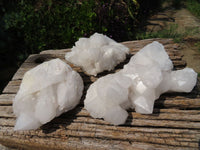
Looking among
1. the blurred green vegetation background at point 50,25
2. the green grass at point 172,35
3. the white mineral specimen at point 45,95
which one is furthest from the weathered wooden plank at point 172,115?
the green grass at point 172,35

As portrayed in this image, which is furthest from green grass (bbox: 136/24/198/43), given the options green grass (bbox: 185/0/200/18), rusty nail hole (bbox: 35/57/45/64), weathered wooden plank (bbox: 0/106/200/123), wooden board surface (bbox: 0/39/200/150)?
weathered wooden plank (bbox: 0/106/200/123)

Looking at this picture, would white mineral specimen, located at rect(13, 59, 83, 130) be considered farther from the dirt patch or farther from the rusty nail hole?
the dirt patch

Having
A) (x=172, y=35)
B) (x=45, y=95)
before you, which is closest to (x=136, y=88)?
(x=45, y=95)

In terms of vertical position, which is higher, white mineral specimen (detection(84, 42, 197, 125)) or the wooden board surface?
white mineral specimen (detection(84, 42, 197, 125))

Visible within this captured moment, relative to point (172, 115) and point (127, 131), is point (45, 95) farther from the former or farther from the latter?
point (172, 115)

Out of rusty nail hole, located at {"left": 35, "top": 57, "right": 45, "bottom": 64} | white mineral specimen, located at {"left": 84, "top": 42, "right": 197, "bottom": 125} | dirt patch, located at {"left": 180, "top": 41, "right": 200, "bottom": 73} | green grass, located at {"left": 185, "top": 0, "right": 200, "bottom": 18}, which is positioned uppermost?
green grass, located at {"left": 185, "top": 0, "right": 200, "bottom": 18}

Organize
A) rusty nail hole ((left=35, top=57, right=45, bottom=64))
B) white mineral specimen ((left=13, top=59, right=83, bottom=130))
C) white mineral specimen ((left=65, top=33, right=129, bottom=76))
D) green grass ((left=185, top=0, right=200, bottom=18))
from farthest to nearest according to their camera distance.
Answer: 1. green grass ((left=185, top=0, right=200, bottom=18))
2. rusty nail hole ((left=35, top=57, right=45, bottom=64))
3. white mineral specimen ((left=65, top=33, right=129, bottom=76))
4. white mineral specimen ((left=13, top=59, right=83, bottom=130))

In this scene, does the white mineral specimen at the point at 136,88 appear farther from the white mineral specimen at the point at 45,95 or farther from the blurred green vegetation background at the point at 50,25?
the blurred green vegetation background at the point at 50,25
